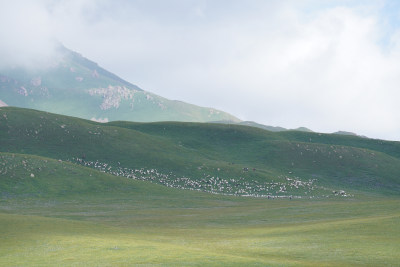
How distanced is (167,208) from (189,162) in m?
66.0

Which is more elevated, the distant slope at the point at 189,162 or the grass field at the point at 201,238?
the distant slope at the point at 189,162

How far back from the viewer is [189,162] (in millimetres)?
167500

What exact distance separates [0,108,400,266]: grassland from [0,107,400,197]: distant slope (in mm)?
530

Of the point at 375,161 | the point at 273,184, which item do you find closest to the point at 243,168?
the point at 273,184

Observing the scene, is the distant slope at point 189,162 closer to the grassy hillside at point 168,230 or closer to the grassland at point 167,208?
the grassland at point 167,208

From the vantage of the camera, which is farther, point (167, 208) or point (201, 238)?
point (167, 208)

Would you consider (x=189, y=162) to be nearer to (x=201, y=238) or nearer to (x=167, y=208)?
(x=167, y=208)

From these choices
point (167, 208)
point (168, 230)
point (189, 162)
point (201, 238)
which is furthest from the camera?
point (189, 162)

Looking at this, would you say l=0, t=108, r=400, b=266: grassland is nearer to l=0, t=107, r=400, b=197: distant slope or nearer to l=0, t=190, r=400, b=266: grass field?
l=0, t=190, r=400, b=266: grass field

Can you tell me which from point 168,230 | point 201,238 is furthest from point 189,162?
point 201,238

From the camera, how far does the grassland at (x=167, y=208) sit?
136ft

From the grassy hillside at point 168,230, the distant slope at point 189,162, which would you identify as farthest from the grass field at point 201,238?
the distant slope at point 189,162

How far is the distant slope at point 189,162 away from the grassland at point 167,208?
530 millimetres

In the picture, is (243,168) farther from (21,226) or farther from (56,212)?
(21,226)
